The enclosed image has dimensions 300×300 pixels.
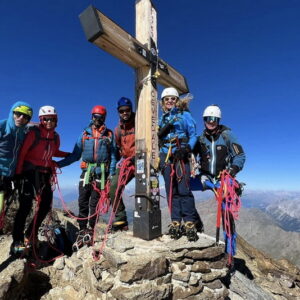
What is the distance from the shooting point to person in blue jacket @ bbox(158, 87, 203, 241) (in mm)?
6102

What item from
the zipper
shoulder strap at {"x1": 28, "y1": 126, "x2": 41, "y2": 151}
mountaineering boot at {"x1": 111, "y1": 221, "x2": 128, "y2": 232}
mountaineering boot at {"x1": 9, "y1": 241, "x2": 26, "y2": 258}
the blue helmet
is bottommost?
mountaineering boot at {"x1": 9, "y1": 241, "x2": 26, "y2": 258}

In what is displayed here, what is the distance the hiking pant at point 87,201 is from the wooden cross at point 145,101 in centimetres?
150

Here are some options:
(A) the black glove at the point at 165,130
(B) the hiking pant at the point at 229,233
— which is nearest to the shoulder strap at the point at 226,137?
(A) the black glove at the point at 165,130

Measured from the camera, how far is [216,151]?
21.6ft

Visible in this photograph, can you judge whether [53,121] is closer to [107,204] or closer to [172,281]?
[107,204]

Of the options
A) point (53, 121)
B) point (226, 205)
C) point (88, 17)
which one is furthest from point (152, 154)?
point (88, 17)

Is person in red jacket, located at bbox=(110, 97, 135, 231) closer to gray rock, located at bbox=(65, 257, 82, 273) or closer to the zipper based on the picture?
gray rock, located at bbox=(65, 257, 82, 273)

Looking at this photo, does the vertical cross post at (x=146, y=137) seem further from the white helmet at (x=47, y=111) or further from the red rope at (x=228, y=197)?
the white helmet at (x=47, y=111)

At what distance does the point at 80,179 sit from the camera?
7.13 metres

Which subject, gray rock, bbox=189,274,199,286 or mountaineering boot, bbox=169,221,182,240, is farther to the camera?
mountaineering boot, bbox=169,221,182,240

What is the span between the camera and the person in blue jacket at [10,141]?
5551 mm

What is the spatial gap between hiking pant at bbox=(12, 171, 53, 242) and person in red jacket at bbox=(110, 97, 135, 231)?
161 cm

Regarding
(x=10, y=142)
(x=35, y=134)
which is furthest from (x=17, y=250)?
(x=35, y=134)

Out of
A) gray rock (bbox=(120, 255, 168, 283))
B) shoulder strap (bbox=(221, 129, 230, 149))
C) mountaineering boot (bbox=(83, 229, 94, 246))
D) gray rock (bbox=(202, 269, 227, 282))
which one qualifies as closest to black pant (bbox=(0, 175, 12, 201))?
mountaineering boot (bbox=(83, 229, 94, 246))
